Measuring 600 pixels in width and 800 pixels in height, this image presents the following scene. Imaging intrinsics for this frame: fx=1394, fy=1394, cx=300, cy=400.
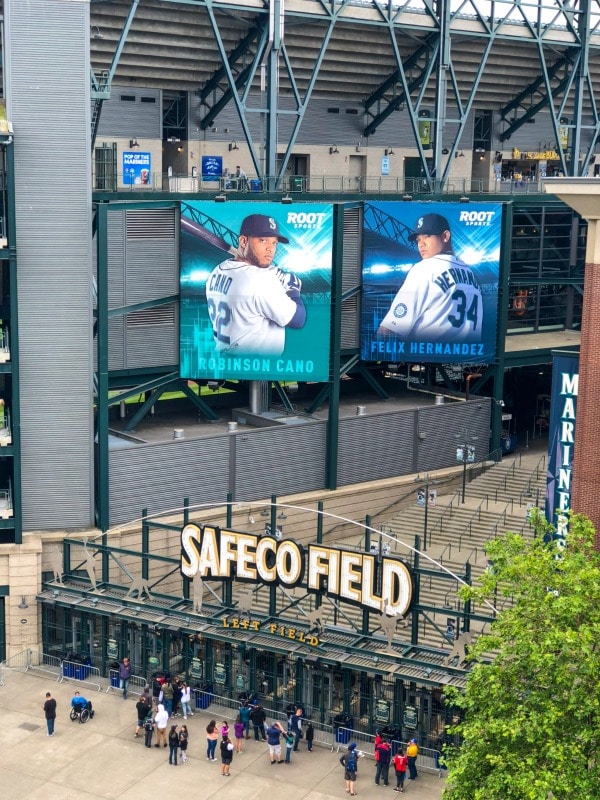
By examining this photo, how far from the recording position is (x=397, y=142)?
9219 centimetres

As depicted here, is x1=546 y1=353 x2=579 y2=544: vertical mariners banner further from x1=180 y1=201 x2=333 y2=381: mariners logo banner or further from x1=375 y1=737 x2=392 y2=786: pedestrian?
x1=180 y1=201 x2=333 y2=381: mariners logo banner

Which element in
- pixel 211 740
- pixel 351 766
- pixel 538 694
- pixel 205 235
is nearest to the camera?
pixel 538 694

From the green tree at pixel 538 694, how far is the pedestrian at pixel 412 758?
993 cm

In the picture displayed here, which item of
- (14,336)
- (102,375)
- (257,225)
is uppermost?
(257,225)

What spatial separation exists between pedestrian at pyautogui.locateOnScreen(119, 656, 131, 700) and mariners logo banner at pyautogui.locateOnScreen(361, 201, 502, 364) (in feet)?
77.5

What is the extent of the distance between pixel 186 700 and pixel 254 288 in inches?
892

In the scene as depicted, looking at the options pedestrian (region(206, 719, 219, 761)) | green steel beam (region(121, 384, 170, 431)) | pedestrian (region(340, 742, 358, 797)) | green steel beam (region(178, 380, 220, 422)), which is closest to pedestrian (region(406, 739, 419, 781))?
pedestrian (region(340, 742, 358, 797))

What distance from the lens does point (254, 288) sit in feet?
232

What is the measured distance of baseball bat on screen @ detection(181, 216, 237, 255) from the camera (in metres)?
69.5

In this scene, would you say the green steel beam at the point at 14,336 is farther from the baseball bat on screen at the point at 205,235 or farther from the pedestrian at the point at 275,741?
the pedestrian at the point at 275,741

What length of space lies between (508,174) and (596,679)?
213ft

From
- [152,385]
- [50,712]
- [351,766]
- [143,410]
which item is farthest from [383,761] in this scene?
[152,385]

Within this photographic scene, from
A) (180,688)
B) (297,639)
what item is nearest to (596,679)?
(297,639)

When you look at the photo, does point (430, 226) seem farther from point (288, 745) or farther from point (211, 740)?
point (211, 740)
